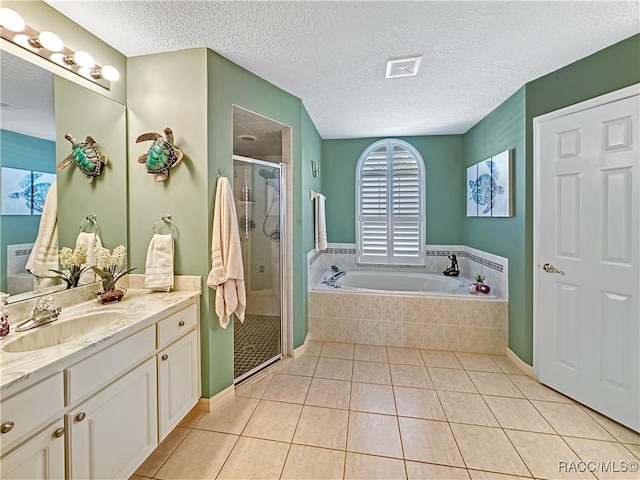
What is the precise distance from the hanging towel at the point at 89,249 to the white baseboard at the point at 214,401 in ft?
3.55

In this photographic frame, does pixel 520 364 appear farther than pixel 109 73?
Yes

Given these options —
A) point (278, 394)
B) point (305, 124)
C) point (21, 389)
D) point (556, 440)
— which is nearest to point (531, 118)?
point (305, 124)

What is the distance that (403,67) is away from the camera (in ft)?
7.05

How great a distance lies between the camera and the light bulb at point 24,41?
1429 millimetres

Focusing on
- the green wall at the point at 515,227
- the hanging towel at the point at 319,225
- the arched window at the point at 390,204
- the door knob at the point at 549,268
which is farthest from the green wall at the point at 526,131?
the hanging towel at the point at 319,225

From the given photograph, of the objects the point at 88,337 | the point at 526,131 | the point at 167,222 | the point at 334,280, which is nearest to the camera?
the point at 88,337

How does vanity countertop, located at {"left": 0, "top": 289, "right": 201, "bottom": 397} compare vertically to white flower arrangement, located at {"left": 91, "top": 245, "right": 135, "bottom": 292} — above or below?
below

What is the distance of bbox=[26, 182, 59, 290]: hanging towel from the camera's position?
1.53 metres

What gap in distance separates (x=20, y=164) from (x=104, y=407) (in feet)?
4.07

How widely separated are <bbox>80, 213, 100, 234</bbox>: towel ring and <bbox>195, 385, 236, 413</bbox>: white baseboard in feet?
4.39

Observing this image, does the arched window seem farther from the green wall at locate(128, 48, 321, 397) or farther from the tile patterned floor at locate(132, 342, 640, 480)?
the green wall at locate(128, 48, 321, 397)

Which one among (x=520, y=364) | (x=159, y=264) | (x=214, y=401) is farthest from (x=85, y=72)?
(x=520, y=364)

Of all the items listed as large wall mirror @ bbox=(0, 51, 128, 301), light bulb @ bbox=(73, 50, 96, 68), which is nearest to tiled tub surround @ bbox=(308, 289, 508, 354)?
large wall mirror @ bbox=(0, 51, 128, 301)

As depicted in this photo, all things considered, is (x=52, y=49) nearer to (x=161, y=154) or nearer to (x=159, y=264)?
(x=161, y=154)
